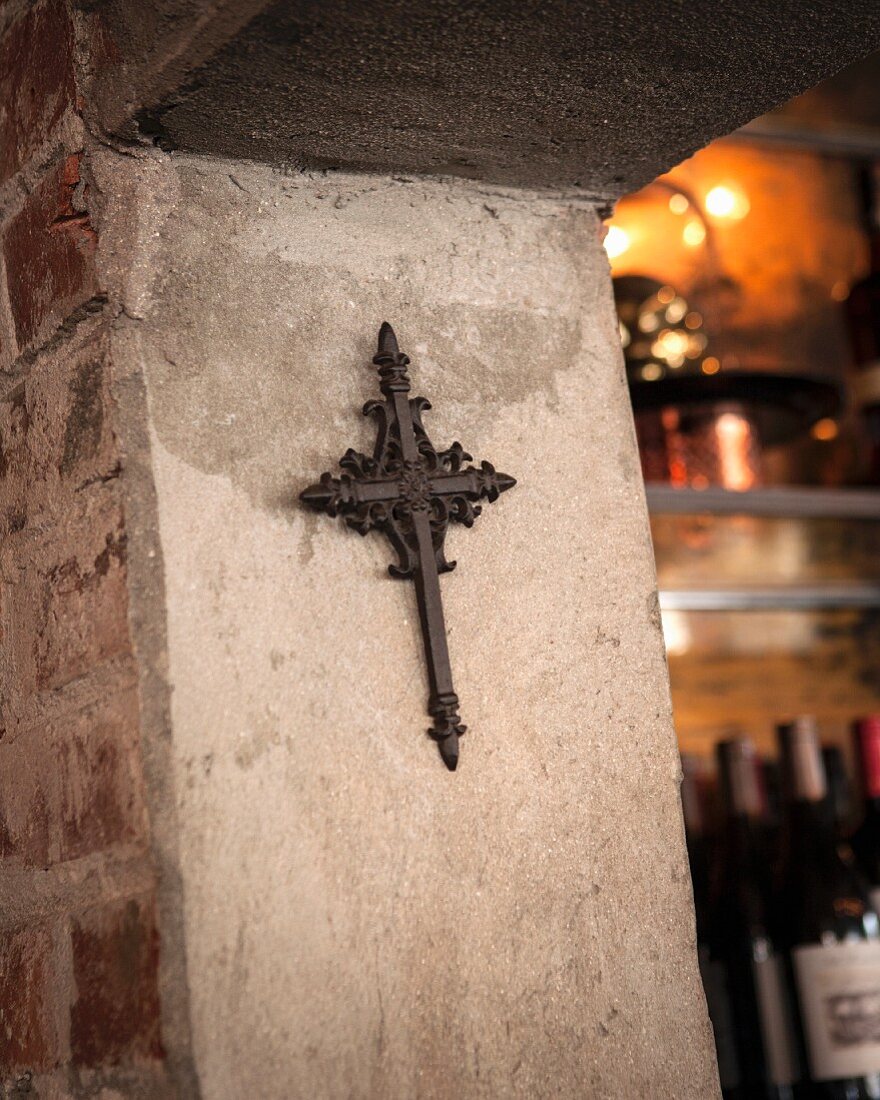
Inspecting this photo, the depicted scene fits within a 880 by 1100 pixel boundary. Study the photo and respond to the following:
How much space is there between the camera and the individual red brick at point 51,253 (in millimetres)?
760

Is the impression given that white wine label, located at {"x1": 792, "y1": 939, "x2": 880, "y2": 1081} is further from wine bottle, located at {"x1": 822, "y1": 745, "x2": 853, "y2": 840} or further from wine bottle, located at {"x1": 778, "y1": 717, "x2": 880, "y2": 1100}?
wine bottle, located at {"x1": 822, "y1": 745, "x2": 853, "y2": 840}

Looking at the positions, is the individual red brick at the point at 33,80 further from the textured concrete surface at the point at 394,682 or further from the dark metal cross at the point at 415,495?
the dark metal cross at the point at 415,495

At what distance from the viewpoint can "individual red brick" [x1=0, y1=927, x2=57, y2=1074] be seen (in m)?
0.77

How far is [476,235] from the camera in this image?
89 cm

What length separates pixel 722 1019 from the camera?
167 cm

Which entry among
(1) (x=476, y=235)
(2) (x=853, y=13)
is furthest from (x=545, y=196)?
(2) (x=853, y=13)

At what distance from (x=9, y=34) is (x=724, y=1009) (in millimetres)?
1411

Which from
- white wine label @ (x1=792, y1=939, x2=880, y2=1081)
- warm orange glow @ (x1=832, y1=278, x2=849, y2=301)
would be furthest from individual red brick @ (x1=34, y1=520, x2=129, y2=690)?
warm orange glow @ (x1=832, y1=278, x2=849, y2=301)

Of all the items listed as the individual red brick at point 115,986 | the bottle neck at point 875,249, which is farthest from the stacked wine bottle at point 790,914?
the individual red brick at point 115,986

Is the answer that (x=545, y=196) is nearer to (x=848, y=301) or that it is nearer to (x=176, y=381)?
(x=176, y=381)

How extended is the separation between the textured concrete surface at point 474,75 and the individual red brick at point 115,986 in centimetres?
45

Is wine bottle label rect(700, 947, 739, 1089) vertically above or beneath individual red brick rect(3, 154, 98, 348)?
beneath

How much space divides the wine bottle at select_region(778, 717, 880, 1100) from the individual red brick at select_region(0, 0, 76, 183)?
1254mm

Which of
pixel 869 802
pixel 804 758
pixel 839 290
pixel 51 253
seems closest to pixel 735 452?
pixel 804 758
